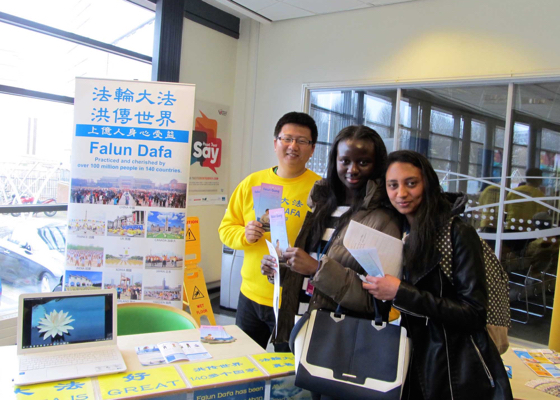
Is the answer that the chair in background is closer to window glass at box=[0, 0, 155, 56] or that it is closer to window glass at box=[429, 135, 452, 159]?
window glass at box=[0, 0, 155, 56]

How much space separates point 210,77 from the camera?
5.19 metres

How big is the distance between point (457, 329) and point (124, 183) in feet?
7.11

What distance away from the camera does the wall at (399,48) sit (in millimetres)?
3705

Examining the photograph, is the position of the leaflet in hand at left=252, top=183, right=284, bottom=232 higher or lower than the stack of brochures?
higher

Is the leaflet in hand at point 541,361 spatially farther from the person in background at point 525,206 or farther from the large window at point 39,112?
the large window at point 39,112

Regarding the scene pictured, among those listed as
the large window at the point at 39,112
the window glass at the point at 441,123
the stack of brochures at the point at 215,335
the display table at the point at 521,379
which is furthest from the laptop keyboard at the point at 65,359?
the window glass at the point at 441,123

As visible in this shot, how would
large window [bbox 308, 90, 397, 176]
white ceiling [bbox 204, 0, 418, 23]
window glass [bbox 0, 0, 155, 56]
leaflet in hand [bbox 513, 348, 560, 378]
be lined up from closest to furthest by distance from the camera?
leaflet in hand [bbox 513, 348, 560, 378] < window glass [bbox 0, 0, 155, 56] < white ceiling [bbox 204, 0, 418, 23] < large window [bbox 308, 90, 397, 176]

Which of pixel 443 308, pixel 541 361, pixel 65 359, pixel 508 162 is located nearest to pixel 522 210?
pixel 508 162

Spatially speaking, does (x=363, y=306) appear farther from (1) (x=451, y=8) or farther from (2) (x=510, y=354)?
(1) (x=451, y=8)

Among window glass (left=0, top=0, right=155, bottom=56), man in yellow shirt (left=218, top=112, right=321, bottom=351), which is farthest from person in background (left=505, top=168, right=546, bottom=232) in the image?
window glass (left=0, top=0, right=155, bottom=56)

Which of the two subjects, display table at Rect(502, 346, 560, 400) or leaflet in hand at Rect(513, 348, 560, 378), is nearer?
display table at Rect(502, 346, 560, 400)

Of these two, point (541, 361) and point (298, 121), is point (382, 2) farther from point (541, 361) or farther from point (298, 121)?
point (541, 361)

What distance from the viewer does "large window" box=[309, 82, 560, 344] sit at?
148 inches

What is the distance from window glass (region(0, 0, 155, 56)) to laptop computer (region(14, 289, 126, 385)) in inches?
120
